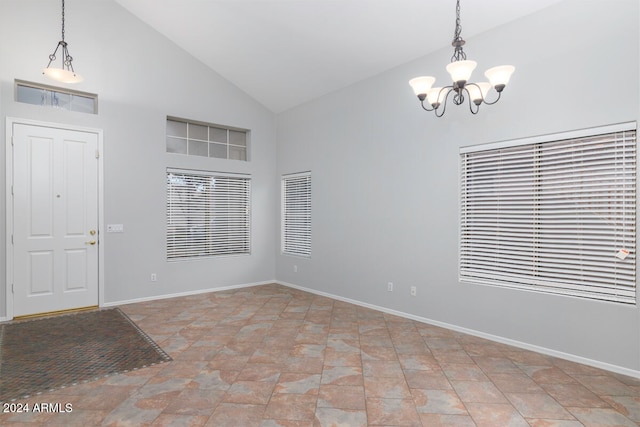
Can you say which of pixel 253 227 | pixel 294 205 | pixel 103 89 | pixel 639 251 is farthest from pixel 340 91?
pixel 639 251

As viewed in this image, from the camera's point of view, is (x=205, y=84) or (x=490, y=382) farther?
(x=205, y=84)

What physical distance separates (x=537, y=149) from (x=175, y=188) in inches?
193

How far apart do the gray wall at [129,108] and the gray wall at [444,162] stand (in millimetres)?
1604

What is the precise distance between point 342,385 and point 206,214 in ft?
13.3

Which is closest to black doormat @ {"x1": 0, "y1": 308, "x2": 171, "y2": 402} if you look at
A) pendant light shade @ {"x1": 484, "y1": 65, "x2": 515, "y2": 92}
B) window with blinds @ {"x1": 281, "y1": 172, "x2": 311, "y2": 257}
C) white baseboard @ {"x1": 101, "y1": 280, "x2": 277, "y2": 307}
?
white baseboard @ {"x1": 101, "y1": 280, "x2": 277, "y2": 307}

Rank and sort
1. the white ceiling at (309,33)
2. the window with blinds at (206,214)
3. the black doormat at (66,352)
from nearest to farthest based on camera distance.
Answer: the black doormat at (66,352)
the white ceiling at (309,33)
the window with blinds at (206,214)

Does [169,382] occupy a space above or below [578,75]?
below

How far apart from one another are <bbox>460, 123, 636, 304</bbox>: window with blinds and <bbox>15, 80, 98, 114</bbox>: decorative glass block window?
497 centimetres

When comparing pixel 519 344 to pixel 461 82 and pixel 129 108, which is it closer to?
pixel 461 82

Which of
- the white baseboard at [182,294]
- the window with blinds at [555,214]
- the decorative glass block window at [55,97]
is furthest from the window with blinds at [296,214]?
the decorative glass block window at [55,97]

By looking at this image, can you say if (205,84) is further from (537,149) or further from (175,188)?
(537,149)

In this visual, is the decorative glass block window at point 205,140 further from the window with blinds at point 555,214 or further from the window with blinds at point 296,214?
the window with blinds at point 555,214

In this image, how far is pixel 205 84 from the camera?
18.4 feet

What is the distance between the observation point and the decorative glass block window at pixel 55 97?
4223 mm
